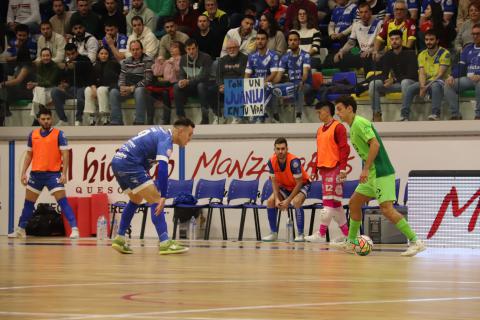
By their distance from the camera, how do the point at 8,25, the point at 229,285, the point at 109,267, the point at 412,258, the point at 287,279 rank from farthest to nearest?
the point at 8,25
the point at 412,258
the point at 109,267
the point at 287,279
the point at 229,285

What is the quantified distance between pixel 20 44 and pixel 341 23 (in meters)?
6.73

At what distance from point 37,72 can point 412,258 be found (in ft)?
33.8

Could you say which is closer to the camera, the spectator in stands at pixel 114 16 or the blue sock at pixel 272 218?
the blue sock at pixel 272 218

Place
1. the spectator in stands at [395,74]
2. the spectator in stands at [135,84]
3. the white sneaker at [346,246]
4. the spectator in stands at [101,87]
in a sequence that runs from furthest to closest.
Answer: the spectator in stands at [101,87], the spectator in stands at [135,84], the spectator in stands at [395,74], the white sneaker at [346,246]

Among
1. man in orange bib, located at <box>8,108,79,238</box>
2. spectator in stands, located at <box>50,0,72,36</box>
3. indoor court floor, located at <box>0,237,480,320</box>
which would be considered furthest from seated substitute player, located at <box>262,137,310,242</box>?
spectator in stands, located at <box>50,0,72,36</box>

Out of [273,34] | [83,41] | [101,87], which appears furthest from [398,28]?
[83,41]

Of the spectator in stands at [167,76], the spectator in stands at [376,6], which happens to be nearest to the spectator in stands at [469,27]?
the spectator in stands at [376,6]

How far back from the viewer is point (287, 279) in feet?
30.9

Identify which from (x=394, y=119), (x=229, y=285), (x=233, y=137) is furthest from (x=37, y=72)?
(x=229, y=285)

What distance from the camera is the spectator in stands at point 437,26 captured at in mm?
18628

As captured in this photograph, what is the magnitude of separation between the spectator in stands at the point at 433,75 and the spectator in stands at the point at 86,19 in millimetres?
7638

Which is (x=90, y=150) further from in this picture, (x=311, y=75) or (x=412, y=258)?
(x=412, y=258)

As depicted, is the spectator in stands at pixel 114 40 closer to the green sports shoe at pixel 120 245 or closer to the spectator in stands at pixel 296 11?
the spectator in stands at pixel 296 11

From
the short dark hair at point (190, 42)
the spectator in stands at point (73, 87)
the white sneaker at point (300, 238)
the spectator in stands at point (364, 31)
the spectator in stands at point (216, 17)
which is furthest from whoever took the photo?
the spectator in stands at point (216, 17)
